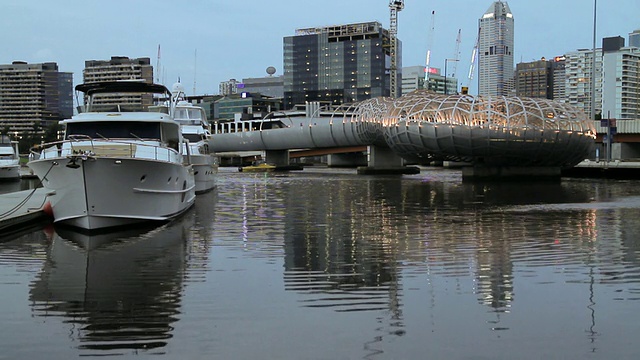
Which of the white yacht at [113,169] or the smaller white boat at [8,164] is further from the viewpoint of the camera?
the smaller white boat at [8,164]

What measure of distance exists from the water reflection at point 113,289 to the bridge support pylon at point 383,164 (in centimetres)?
6461

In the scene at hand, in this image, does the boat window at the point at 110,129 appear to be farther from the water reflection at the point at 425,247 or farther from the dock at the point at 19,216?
the water reflection at the point at 425,247

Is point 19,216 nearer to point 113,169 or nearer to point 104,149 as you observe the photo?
point 104,149

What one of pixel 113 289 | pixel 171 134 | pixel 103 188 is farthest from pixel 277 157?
pixel 113 289

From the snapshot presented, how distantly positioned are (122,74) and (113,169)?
66072mm

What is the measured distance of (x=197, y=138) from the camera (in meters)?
42.8

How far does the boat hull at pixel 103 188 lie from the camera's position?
1886cm

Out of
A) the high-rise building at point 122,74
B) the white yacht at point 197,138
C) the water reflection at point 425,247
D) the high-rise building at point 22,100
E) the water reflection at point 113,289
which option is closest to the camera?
the water reflection at point 113,289

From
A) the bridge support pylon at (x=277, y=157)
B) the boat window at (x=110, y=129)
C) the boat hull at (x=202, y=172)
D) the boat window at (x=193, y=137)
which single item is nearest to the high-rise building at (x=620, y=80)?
the bridge support pylon at (x=277, y=157)

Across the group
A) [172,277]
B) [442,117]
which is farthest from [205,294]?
[442,117]

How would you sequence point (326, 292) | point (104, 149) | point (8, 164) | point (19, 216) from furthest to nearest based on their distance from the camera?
point (8, 164) < point (19, 216) < point (104, 149) < point (326, 292)

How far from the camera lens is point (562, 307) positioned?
10.5m

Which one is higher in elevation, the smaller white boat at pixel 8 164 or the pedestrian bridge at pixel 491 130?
the pedestrian bridge at pixel 491 130

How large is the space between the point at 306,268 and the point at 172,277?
2.71 metres
